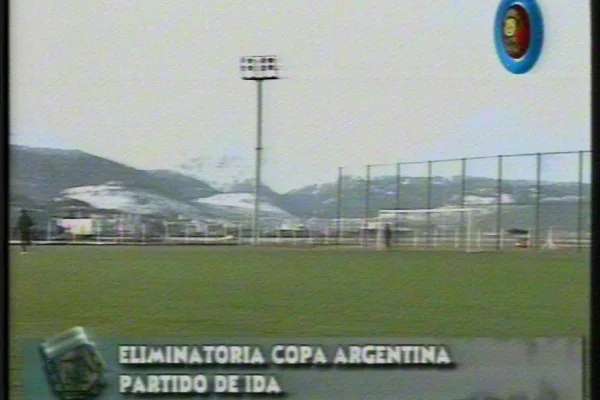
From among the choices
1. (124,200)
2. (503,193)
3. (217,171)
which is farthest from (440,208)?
(124,200)

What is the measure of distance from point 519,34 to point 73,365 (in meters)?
1.30

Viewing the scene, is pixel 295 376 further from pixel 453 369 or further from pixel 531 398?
pixel 531 398

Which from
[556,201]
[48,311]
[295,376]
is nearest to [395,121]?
[556,201]

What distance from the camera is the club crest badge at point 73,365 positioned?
2.94 m

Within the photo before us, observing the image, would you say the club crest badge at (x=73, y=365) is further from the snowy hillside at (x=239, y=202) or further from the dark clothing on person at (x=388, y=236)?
the dark clothing on person at (x=388, y=236)

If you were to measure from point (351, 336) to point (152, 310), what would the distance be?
463 millimetres

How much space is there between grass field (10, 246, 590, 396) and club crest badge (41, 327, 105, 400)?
1.2 inches

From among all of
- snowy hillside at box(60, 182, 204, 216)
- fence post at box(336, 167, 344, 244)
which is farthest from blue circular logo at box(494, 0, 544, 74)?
snowy hillside at box(60, 182, 204, 216)

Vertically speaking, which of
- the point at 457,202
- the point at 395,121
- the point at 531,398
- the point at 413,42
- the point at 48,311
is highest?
the point at 413,42

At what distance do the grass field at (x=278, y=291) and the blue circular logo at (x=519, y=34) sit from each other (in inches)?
17.9

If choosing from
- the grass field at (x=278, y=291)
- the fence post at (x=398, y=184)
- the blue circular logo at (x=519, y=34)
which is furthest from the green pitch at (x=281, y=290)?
the blue circular logo at (x=519, y=34)

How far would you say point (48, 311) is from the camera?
2.93 metres

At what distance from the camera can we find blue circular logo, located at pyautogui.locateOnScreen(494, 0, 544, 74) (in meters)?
3.02

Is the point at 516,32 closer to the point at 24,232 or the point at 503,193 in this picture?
the point at 503,193
